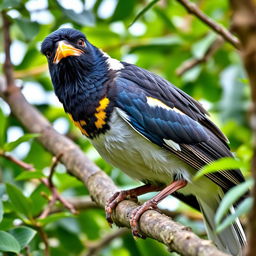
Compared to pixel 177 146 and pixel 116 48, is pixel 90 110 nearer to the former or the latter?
pixel 177 146

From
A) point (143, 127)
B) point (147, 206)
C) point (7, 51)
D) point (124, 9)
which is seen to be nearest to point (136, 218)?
point (147, 206)

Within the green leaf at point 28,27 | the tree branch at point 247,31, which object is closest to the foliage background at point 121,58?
the green leaf at point 28,27

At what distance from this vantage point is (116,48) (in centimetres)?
546

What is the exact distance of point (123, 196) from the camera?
3.78 m

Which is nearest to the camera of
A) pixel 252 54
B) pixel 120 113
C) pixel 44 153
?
pixel 252 54

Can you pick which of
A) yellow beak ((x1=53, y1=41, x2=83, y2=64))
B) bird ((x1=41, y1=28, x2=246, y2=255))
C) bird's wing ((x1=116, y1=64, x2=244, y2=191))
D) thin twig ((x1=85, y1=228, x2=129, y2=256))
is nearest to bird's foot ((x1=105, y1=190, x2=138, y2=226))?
bird ((x1=41, y1=28, x2=246, y2=255))

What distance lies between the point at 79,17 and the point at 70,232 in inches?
68.6

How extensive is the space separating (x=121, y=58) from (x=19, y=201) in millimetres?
2335

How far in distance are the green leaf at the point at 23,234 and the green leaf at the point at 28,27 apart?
5.38 feet

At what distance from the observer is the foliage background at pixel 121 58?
4.39m

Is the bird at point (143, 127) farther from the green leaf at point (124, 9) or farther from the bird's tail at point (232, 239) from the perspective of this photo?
the green leaf at point (124, 9)

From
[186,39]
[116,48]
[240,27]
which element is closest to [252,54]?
[240,27]

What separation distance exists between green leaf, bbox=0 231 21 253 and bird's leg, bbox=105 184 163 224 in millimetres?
772

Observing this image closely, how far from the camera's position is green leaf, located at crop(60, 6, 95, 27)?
434 cm
